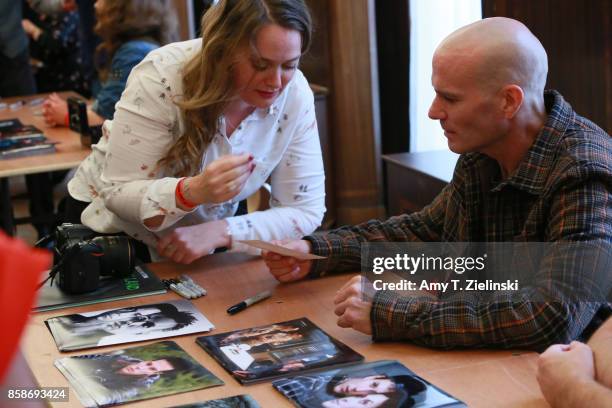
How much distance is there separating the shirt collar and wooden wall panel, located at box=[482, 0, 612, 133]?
1.46 m

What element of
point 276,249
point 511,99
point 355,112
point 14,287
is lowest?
point 355,112

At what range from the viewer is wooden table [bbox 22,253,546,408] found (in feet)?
5.22

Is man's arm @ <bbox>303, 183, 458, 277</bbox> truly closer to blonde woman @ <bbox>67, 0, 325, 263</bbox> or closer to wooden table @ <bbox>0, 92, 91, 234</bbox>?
blonde woman @ <bbox>67, 0, 325, 263</bbox>

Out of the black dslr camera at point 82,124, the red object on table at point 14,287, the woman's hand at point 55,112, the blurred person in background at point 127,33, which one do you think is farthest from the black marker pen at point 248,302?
the woman's hand at point 55,112

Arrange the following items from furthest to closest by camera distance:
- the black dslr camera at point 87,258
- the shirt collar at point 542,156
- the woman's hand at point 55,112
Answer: the woman's hand at point 55,112 < the black dslr camera at point 87,258 < the shirt collar at point 542,156

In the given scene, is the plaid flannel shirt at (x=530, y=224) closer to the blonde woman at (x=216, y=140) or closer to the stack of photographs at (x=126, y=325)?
the stack of photographs at (x=126, y=325)

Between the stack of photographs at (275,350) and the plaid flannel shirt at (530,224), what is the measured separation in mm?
114

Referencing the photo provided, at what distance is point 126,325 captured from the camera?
1.94 metres

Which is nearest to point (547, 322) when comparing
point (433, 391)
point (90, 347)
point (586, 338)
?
point (586, 338)

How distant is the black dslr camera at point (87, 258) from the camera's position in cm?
214

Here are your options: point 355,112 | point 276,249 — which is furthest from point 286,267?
point 355,112

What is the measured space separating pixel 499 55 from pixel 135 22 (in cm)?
221

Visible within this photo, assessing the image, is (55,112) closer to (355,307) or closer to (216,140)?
(216,140)

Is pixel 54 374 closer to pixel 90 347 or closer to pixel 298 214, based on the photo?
pixel 90 347
